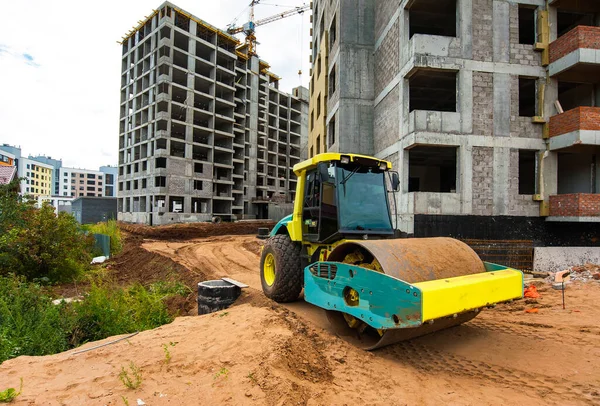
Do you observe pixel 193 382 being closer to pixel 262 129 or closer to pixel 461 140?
pixel 461 140

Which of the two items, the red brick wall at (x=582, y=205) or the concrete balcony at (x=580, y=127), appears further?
the concrete balcony at (x=580, y=127)

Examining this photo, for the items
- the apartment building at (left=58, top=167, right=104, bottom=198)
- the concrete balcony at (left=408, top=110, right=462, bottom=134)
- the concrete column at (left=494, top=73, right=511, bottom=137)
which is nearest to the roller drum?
the concrete balcony at (left=408, top=110, right=462, bottom=134)

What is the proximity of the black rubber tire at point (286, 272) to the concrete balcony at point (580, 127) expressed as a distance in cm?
1181

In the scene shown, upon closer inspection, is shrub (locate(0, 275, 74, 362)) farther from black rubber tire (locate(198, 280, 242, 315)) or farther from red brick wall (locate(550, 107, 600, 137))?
red brick wall (locate(550, 107, 600, 137))

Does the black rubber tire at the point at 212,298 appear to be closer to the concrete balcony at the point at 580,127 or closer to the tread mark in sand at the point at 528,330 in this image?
the tread mark in sand at the point at 528,330

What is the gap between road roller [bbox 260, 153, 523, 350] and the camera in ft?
11.8

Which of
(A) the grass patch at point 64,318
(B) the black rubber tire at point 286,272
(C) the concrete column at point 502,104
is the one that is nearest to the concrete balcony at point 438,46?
(C) the concrete column at point 502,104

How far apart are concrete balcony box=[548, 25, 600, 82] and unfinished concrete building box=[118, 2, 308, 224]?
33518 mm

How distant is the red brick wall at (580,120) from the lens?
1187 cm

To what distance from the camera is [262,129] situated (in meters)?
56.3

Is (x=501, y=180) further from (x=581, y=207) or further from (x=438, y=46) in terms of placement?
(x=438, y=46)

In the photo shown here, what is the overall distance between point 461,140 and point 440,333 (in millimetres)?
9602

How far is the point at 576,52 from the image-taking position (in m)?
12.0

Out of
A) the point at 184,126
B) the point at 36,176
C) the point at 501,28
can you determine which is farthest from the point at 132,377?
the point at 36,176
